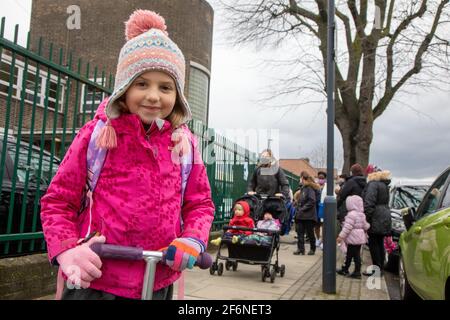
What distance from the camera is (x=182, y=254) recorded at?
151cm

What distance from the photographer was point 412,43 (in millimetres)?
11875

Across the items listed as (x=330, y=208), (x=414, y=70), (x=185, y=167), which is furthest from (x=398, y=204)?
(x=185, y=167)

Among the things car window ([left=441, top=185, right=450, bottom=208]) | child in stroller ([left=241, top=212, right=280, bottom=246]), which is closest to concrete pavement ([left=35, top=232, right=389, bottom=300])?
child in stroller ([left=241, top=212, right=280, bottom=246])

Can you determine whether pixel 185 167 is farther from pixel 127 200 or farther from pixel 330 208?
pixel 330 208

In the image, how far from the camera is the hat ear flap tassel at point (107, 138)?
166 cm

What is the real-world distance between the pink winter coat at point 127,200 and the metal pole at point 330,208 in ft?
13.6

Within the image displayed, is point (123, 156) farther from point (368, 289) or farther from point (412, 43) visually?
point (412, 43)

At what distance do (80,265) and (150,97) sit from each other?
711 mm

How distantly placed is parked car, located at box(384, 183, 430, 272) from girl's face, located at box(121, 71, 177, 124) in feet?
21.2

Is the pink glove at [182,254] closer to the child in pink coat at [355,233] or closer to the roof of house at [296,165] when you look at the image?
the child in pink coat at [355,233]

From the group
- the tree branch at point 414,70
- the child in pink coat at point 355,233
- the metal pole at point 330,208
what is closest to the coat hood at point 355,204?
the child in pink coat at point 355,233

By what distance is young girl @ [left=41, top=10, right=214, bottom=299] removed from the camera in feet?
5.24

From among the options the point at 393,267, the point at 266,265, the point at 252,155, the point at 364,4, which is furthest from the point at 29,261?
the point at 364,4
